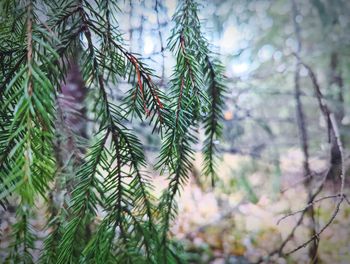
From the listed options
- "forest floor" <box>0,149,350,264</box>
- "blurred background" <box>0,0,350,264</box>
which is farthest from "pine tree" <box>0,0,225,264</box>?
"forest floor" <box>0,149,350,264</box>

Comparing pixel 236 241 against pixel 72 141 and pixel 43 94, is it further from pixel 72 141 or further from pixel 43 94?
pixel 43 94

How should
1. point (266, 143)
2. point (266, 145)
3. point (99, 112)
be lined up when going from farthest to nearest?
point (266, 143)
point (266, 145)
point (99, 112)

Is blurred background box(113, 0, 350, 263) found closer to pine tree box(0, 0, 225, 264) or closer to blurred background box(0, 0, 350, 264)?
blurred background box(0, 0, 350, 264)

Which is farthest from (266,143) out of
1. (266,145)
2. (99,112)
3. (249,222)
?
(99,112)

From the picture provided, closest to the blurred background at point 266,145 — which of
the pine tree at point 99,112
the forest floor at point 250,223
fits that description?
the forest floor at point 250,223

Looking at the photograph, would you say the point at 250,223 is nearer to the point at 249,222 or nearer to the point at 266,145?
the point at 249,222

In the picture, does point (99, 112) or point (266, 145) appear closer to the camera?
point (99, 112)

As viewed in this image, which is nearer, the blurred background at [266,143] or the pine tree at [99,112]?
the pine tree at [99,112]

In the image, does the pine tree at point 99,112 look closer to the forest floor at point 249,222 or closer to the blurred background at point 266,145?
the blurred background at point 266,145

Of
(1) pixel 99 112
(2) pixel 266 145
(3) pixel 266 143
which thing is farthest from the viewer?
(3) pixel 266 143

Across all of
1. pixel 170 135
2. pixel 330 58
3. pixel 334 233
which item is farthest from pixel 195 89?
pixel 330 58

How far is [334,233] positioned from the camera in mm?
3693

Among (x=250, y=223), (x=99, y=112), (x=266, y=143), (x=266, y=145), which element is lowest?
(x=250, y=223)

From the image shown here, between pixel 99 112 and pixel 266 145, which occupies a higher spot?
pixel 266 145
